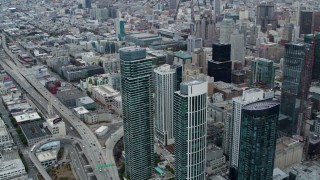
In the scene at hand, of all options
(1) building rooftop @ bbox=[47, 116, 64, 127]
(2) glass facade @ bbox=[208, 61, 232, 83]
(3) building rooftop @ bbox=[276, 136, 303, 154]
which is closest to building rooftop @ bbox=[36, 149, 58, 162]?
(1) building rooftop @ bbox=[47, 116, 64, 127]

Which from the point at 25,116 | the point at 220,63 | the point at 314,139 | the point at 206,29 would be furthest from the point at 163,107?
the point at 206,29

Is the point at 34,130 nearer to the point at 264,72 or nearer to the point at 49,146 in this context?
the point at 49,146

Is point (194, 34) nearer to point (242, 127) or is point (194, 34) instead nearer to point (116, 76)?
point (116, 76)

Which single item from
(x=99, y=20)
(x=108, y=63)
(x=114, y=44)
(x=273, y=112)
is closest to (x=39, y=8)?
(x=99, y=20)

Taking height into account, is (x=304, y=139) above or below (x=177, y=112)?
below

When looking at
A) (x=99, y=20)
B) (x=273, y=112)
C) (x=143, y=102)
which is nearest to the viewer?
(x=273, y=112)

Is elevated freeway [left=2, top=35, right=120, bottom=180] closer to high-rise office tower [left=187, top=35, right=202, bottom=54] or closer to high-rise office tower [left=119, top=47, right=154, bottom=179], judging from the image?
high-rise office tower [left=119, top=47, right=154, bottom=179]
